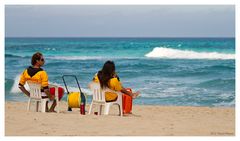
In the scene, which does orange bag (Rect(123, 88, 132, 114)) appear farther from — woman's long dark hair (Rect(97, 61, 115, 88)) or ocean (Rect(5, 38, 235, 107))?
ocean (Rect(5, 38, 235, 107))

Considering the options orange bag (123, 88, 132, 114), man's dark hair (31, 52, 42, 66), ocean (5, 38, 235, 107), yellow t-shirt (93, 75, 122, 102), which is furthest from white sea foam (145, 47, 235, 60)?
man's dark hair (31, 52, 42, 66)

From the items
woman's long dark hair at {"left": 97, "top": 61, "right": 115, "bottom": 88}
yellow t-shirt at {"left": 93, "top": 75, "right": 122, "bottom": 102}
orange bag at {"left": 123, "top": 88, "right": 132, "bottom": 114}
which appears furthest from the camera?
orange bag at {"left": 123, "top": 88, "right": 132, "bottom": 114}

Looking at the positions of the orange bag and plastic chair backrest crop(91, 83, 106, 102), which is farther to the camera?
the orange bag

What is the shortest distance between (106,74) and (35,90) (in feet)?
3.81

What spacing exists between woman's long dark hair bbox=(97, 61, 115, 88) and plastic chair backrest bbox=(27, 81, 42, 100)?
97cm

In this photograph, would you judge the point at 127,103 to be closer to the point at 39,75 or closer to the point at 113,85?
the point at 113,85

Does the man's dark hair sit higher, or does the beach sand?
the man's dark hair

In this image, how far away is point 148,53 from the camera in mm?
32281

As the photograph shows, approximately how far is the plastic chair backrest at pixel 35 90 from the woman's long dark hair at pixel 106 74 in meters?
0.97

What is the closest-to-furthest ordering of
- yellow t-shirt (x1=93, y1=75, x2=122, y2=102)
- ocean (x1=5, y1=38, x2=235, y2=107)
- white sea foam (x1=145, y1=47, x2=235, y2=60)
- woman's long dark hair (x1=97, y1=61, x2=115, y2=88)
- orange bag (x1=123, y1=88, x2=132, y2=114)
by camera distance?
1. woman's long dark hair (x1=97, y1=61, x2=115, y2=88)
2. yellow t-shirt (x1=93, y1=75, x2=122, y2=102)
3. orange bag (x1=123, y1=88, x2=132, y2=114)
4. ocean (x1=5, y1=38, x2=235, y2=107)
5. white sea foam (x1=145, y1=47, x2=235, y2=60)

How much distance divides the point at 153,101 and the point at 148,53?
1912 centimetres

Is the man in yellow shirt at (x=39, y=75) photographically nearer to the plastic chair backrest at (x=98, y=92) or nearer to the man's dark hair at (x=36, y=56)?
the man's dark hair at (x=36, y=56)

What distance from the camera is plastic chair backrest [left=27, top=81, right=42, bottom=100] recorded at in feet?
27.9

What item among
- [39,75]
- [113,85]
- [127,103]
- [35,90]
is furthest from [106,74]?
[35,90]
